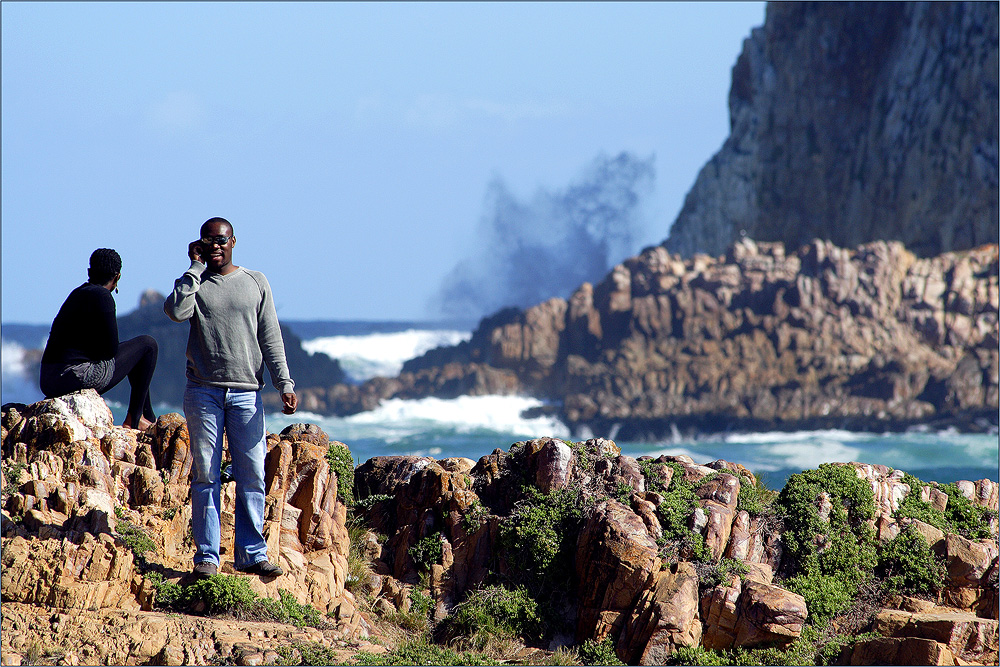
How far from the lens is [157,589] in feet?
24.4

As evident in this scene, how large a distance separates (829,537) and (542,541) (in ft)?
10.1

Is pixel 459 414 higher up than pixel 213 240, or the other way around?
pixel 213 240

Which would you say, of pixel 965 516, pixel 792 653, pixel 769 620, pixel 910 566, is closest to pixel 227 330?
pixel 769 620

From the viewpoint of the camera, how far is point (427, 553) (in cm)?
920

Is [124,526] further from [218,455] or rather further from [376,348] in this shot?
[376,348]

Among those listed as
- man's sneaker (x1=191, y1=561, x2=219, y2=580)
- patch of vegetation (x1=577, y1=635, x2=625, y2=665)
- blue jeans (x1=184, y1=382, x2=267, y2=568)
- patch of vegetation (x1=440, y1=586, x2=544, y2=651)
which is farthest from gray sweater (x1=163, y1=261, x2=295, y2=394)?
patch of vegetation (x1=577, y1=635, x2=625, y2=665)

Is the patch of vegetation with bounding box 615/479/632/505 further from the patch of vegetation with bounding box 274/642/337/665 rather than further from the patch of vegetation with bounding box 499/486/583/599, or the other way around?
the patch of vegetation with bounding box 274/642/337/665

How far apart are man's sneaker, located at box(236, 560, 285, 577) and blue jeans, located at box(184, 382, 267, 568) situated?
0.88 ft

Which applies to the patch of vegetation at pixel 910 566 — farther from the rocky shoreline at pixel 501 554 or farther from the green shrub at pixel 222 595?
the green shrub at pixel 222 595

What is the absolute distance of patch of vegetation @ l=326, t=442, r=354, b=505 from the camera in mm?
9680

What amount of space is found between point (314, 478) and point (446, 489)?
142cm

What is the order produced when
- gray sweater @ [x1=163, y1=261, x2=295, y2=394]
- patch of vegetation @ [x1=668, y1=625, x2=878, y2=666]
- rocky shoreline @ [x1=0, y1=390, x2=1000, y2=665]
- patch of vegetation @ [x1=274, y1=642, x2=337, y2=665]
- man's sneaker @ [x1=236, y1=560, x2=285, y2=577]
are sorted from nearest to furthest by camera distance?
patch of vegetation @ [x1=274, y1=642, x2=337, y2=665], gray sweater @ [x1=163, y1=261, x2=295, y2=394], rocky shoreline @ [x1=0, y1=390, x2=1000, y2=665], man's sneaker @ [x1=236, y1=560, x2=285, y2=577], patch of vegetation @ [x1=668, y1=625, x2=878, y2=666]

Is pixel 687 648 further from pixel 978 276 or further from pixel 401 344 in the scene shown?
pixel 401 344

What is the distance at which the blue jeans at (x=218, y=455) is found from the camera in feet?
23.4
